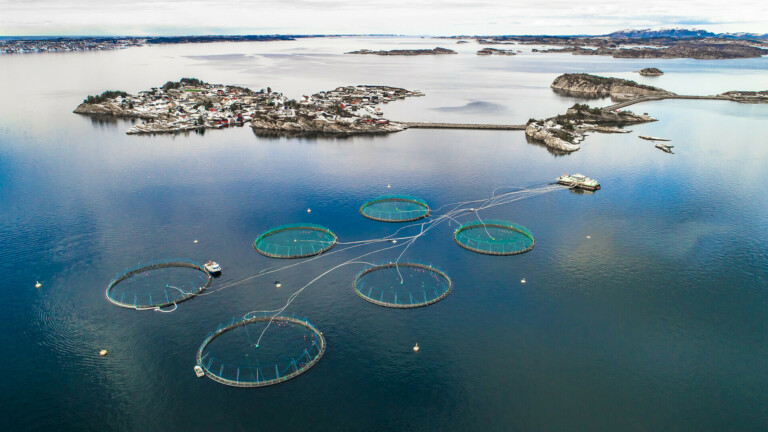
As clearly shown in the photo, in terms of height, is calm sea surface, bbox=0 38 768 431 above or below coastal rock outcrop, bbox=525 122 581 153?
below

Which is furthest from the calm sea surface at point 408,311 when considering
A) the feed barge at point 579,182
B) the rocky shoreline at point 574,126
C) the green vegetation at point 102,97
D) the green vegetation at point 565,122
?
the green vegetation at point 102,97

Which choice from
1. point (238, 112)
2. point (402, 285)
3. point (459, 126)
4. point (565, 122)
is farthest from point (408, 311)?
point (238, 112)

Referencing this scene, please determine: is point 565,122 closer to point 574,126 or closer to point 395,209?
point 574,126

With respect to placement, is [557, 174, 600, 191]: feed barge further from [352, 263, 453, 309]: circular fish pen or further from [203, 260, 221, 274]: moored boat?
[203, 260, 221, 274]: moored boat

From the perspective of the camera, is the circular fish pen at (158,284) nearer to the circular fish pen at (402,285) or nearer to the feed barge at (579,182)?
the circular fish pen at (402,285)

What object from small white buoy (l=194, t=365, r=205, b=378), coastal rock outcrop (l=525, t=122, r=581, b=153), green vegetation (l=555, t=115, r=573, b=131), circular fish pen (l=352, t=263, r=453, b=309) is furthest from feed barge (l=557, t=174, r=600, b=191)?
small white buoy (l=194, t=365, r=205, b=378)

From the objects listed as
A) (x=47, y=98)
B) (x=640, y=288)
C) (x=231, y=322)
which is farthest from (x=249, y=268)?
(x=47, y=98)
